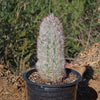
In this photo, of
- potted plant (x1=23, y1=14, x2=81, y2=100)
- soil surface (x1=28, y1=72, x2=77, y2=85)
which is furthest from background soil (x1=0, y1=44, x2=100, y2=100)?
potted plant (x1=23, y1=14, x2=81, y2=100)

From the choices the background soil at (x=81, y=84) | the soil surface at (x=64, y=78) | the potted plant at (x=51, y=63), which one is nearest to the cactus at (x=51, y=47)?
the potted plant at (x=51, y=63)

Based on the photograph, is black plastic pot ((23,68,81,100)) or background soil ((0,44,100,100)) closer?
black plastic pot ((23,68,81,100))

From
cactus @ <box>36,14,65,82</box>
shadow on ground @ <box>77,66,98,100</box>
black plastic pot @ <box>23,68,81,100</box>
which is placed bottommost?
shadow on ground @ <box>77,66,98,100</box>

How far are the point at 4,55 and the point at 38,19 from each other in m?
1.26

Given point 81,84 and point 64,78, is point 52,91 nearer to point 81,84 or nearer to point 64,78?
point 64,78

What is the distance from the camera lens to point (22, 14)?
379 cm

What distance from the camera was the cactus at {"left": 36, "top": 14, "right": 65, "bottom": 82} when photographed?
1.79 metres

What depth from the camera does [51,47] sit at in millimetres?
1793

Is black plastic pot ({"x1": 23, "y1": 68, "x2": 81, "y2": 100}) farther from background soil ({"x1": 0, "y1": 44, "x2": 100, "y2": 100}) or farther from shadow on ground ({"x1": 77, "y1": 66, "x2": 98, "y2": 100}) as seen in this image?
shadow on ground ({"x1": 77, "y1": 66, "x2": 98, "y2": 100})

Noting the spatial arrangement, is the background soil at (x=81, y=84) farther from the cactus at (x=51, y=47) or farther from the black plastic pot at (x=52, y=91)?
the cactus at (x=51, y=47)

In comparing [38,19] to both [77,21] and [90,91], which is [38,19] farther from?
[90,91]

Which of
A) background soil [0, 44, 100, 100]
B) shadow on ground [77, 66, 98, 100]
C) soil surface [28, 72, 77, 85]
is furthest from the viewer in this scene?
shadow on ground [77, 66, 98, 100]

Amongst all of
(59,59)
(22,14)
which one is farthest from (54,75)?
(22,14)

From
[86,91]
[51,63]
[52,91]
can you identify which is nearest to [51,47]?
[51,63]
